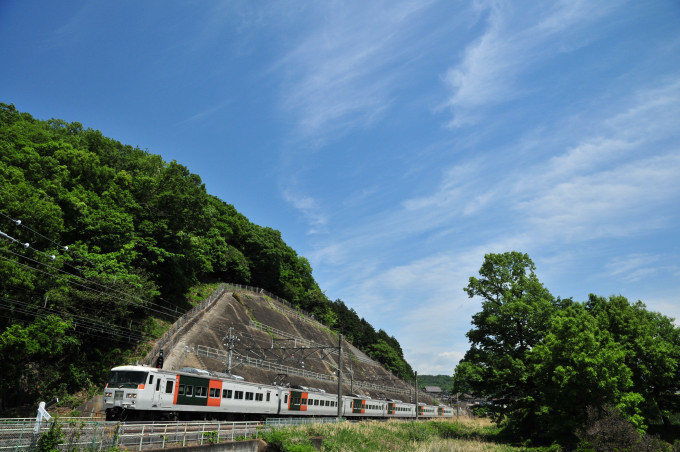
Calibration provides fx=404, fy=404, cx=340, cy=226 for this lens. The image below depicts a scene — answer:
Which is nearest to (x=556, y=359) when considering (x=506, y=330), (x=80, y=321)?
(x=506, y=330)

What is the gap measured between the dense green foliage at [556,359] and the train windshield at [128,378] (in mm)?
21250

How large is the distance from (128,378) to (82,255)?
1527 centimetres

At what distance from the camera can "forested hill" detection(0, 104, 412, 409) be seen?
24766 millimetres

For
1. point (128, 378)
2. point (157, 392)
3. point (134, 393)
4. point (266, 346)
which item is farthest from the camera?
point (266, 346)

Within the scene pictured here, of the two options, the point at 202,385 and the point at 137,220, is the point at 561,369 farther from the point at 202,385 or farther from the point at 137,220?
the point at 137,220

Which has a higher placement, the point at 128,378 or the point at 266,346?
the point at 266,346

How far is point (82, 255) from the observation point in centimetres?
3106

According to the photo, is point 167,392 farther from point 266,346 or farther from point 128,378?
point 266,346

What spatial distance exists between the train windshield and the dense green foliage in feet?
69.7

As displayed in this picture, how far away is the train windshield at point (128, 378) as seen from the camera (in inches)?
786

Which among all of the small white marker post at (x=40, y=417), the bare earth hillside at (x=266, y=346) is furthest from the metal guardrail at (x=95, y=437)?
the bare earth hillside at (x=266, y=346)

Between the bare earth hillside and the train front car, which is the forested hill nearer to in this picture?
the bare earth hillside

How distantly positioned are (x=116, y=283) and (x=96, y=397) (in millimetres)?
8295

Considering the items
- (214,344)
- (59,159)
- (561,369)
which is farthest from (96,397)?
(561,369)
